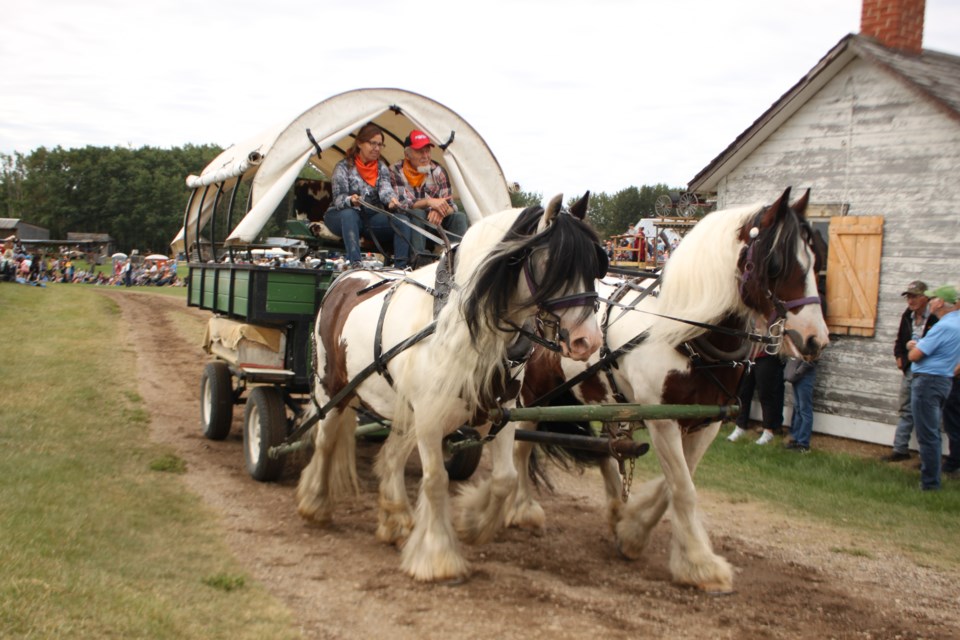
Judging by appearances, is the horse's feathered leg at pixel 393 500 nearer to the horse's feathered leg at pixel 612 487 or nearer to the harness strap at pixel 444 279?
the harness strap at pixel 444 279

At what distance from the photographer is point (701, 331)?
4.90 m

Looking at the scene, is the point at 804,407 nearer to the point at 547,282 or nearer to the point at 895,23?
the point at 895,23

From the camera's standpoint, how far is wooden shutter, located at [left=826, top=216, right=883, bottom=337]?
395 inches

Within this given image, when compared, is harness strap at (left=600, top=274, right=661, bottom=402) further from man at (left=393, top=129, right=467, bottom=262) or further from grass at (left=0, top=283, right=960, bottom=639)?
grass at (left=0, top=283, right=960, bottom=639)

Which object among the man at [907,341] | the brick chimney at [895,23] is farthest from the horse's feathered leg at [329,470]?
the brick chimney at [895,23]

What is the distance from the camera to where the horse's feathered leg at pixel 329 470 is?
6078 mm

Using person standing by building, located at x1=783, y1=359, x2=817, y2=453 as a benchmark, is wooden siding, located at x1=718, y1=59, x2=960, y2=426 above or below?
above

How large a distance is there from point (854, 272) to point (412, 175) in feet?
18.9

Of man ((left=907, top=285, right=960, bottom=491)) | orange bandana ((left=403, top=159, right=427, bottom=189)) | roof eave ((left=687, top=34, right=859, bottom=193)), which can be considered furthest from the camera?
roof eave ((left=687, top=34, right=859, bottom=193))

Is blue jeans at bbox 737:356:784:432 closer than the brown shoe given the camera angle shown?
No

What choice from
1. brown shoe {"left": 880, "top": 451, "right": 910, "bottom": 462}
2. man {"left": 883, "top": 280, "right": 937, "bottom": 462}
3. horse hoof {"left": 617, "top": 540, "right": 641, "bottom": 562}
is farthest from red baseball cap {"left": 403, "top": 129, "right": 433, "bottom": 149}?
brown shoe {"left": 880, "top": 451, "right": 910, "bottom": 462}

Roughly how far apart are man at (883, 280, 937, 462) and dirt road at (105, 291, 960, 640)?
2.82m

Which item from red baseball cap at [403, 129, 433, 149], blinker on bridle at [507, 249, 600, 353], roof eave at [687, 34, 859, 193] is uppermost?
roof eave at [687, 34, 859, 193]

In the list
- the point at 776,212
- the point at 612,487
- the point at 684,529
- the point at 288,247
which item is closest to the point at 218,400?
the point at 288,247
